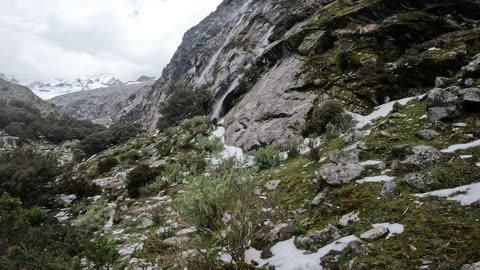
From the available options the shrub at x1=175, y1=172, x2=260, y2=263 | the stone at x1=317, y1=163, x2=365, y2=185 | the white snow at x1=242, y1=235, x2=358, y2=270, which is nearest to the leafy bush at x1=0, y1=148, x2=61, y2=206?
the shrub at x1=175, y1=172, x2=260, y2=263

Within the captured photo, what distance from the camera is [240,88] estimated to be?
77.9 feet

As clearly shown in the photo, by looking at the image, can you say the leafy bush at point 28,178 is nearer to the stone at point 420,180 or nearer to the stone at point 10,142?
the stone at point 420,180

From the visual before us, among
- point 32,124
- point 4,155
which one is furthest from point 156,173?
point 32,124

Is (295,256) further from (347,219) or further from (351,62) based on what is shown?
(351,62)

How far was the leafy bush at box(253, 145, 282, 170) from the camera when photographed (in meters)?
11.4

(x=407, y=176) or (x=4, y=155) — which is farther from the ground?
(x=4, y=155)

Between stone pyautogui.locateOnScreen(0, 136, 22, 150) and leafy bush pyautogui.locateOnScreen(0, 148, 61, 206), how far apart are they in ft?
72.7

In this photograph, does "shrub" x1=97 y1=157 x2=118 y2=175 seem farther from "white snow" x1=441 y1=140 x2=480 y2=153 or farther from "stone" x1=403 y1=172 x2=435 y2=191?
"white snow" x1=441 y1=140 x2=480 y2=153

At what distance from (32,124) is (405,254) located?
4751 cm

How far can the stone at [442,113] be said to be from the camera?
326 inches

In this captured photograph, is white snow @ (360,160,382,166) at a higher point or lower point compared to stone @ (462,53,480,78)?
lower

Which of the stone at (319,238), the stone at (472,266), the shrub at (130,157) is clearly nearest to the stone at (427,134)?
the stone at (319,238)

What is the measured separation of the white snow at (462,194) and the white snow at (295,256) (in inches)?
66.4

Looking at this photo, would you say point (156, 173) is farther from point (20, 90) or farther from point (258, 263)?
point (20, 90)
